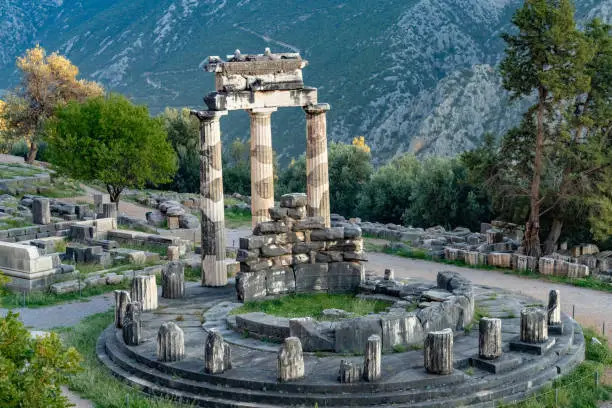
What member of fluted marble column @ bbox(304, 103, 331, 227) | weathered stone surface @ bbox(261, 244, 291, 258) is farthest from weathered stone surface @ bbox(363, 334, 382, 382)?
fluted marble column @ bbox(304, 103, 331, 227)

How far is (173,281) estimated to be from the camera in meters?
22.0

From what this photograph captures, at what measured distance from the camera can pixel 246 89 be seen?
23422 millimetres

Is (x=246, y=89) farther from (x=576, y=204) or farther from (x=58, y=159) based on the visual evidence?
(x=58, y=159)

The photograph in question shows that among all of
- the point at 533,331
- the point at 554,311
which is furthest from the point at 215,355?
the point at 554,311

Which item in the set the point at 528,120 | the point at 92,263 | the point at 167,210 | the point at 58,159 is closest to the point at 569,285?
the point at 528,120

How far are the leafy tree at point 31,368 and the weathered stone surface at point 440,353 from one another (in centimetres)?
731

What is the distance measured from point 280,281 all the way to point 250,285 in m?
0.93

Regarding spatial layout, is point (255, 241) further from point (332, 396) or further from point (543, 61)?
point (543, 61)

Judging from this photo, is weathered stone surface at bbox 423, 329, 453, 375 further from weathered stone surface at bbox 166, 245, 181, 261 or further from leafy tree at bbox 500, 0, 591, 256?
weathered stone surface at bbox 166, 245, 181, 261

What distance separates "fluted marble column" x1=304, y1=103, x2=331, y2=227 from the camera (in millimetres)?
24484

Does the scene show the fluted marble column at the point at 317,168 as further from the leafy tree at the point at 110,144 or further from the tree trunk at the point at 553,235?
the leafy tree at the point at 110,144

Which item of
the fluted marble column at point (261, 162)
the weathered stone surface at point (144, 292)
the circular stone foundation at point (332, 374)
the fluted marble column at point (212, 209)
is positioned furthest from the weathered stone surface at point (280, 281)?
the weathered stone surface at point (144, 292)

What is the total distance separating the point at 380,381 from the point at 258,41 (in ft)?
295

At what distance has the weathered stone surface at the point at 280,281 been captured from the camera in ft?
70.3
